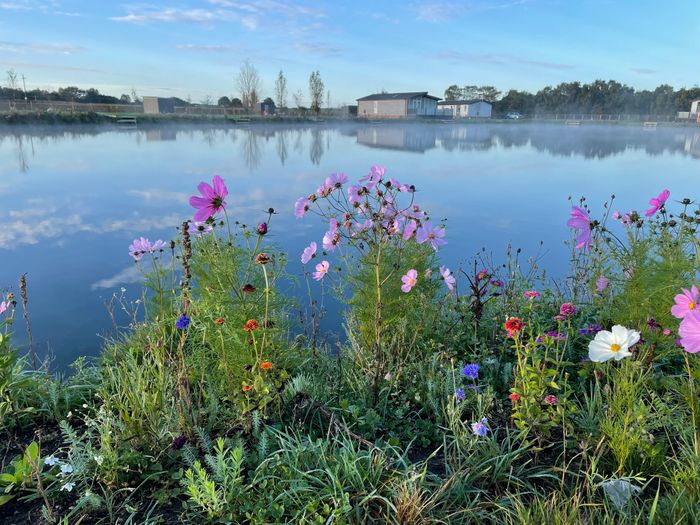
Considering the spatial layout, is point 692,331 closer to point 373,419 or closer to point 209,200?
point 373,419

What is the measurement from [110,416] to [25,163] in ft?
37.6

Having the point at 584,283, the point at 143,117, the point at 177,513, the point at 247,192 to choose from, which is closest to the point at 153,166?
the point at 247,192

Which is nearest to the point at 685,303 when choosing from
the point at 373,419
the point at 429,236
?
the point at 373,419

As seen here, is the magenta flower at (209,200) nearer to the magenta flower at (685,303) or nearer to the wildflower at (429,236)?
the wildflower at (429,236)

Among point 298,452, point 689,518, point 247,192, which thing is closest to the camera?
point 689,518

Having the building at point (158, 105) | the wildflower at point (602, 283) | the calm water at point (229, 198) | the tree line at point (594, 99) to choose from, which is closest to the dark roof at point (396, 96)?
the tree line at point (594, 99)

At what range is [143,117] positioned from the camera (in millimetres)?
28094

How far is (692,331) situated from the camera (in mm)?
1174

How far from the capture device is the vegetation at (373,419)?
1.23 meters

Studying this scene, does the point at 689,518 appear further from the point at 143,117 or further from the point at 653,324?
the point at 143,117

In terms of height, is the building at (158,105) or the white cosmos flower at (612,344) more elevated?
the building at (158,105)

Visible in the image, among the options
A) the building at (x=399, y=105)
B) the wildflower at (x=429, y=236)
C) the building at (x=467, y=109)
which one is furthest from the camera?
the building at (x=467, y=109)

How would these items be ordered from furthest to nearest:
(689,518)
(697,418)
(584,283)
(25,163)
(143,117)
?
(143,117) → (25,163) → (584,283) → (697,418) → (689,518)

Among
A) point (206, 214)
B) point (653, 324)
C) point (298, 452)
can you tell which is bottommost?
point (298, 452)
